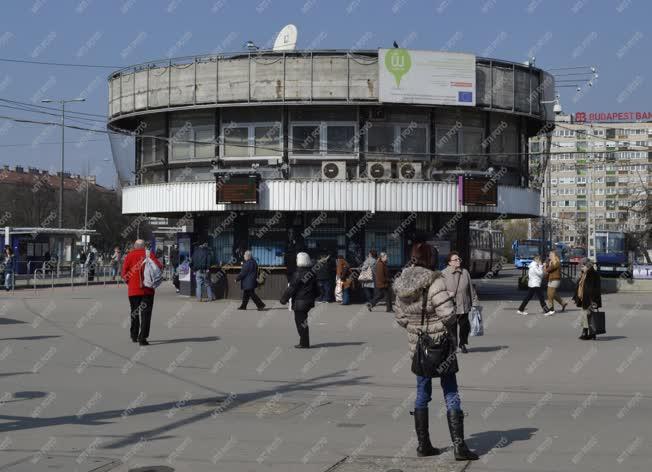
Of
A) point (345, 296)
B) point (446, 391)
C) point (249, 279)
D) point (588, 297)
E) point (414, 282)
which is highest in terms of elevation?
point (414, 282)

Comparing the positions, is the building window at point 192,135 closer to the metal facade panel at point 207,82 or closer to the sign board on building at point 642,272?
the metal facade panel at point 207,82

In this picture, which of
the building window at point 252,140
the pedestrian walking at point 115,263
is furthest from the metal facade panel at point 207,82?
the pedestrian walking at point 115,263

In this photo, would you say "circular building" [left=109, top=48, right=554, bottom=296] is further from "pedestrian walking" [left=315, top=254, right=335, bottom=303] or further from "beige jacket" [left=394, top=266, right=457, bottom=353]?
"beige jacket" [left=394, top=266, right=457, bottom=353]

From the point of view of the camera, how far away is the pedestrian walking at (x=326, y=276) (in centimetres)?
2622

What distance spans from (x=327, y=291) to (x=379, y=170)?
4029mm

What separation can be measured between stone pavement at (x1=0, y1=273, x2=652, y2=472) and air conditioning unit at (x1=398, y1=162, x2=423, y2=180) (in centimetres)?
784

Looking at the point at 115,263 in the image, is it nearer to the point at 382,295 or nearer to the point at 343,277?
the point at 343,277

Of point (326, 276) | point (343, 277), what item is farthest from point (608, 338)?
point (343, 277)

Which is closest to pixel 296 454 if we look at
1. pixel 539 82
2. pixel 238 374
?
→ pixel 238 374

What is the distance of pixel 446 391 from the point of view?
26.5 feet

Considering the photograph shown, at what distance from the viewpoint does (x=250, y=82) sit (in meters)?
27.7

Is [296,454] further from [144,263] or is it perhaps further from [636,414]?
[144,263]

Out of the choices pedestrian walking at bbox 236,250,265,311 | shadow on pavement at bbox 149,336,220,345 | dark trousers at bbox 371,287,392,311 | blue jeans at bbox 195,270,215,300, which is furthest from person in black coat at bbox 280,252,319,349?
blue jeans at bbox 195,270,215,300

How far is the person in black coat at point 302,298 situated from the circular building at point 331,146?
10.6 metres
